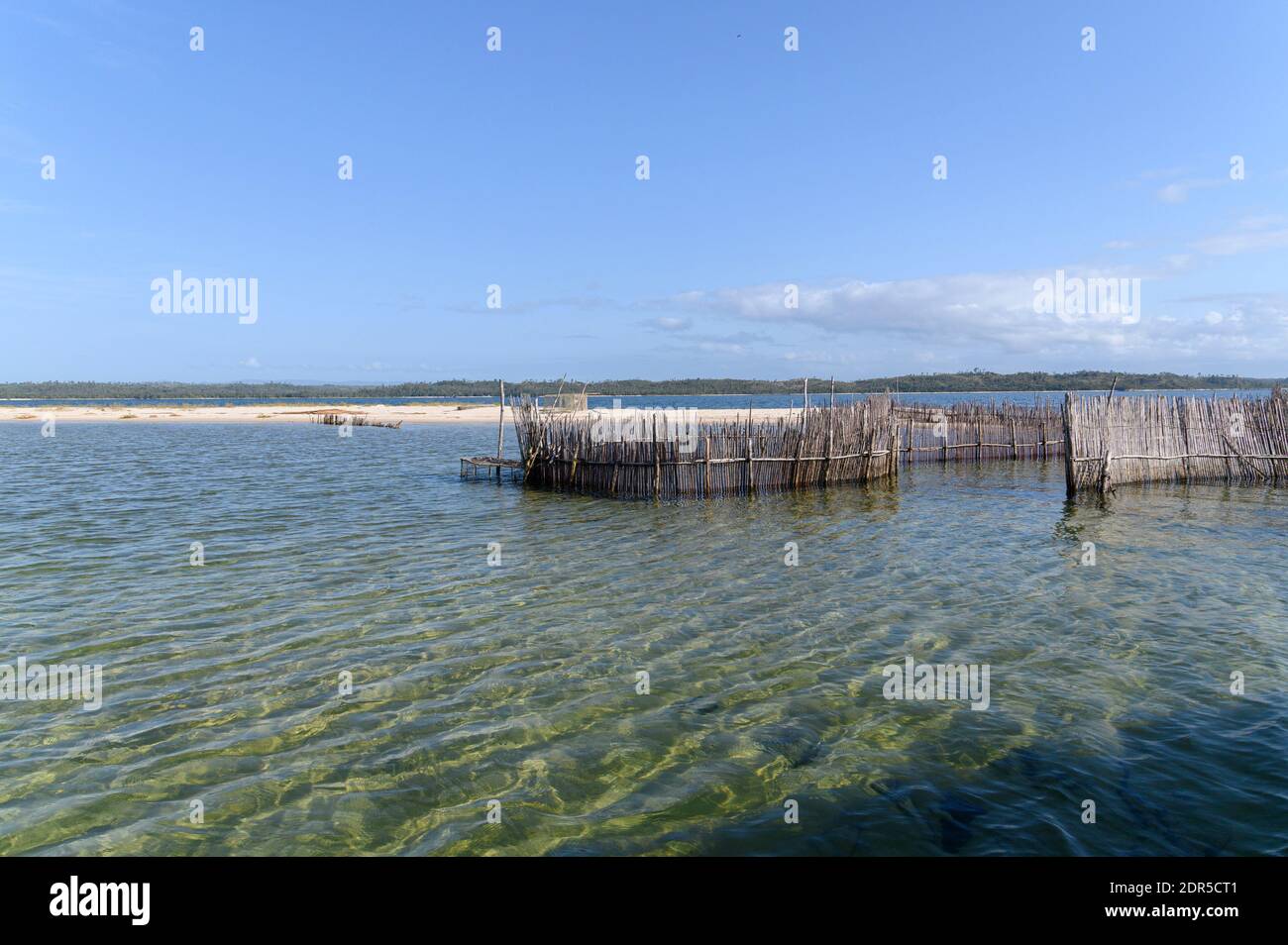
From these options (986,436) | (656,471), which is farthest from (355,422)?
(986,436)

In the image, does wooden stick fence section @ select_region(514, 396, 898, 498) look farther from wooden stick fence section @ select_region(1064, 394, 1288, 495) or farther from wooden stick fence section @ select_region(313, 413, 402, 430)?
wooden stick fence section @ select_region(313, 413, 402, 430)

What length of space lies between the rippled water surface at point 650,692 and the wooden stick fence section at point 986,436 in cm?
1077

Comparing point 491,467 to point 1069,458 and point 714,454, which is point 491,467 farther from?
point 1069,458

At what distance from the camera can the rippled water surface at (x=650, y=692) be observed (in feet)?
14.4

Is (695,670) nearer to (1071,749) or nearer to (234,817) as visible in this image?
(1071,749)

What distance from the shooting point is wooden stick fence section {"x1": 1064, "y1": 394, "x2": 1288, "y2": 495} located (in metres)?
16.8

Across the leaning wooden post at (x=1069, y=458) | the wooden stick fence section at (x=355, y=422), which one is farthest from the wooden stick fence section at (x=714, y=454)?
the wooden stick fence section at (x=355, y=422)

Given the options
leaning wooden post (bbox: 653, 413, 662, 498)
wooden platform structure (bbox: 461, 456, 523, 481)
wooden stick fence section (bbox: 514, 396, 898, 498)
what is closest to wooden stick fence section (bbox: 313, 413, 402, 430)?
wooden platform structure (bbox: 461, 456, 523, 481)

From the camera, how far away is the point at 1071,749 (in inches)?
205

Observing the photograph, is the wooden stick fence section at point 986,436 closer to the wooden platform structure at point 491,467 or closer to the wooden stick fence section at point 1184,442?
the wooden stick fence section at point 1184,442

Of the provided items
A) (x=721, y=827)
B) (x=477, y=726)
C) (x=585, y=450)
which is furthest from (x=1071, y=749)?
(x=585, y=450)

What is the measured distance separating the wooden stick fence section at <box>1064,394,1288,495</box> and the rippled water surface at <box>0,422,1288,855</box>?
3.51 metres

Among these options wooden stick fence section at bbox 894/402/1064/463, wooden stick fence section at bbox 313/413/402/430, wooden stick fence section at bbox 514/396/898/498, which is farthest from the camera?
wooden stick fence section at bbox 313/413/402/430
